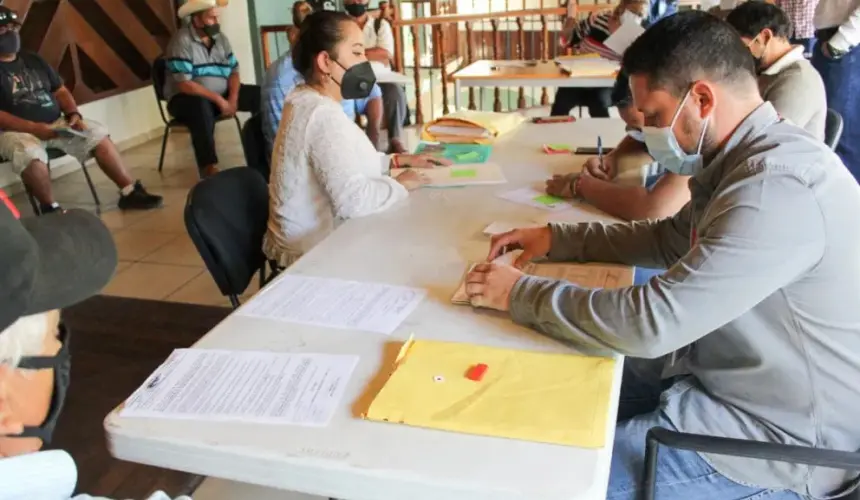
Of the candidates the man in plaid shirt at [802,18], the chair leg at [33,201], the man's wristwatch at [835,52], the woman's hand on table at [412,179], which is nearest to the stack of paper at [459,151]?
the woman's hand on table at [412,179]

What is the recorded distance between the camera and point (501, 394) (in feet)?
3.65

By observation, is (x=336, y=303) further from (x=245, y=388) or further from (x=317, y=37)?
(x=317, y=37)

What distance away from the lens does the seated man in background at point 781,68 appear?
7.88 feet

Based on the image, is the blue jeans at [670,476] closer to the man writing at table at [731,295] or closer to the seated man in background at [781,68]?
the man writing at table at [731,295]

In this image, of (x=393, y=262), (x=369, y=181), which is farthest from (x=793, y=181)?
(x=369, y=181)

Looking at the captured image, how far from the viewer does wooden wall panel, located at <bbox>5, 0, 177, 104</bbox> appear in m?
5.21

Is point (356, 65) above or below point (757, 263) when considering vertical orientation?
above

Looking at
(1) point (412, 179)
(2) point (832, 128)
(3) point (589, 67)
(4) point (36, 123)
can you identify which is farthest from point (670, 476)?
(4) point (36, 123)

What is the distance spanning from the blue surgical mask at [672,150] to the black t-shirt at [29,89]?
3982 millimetres

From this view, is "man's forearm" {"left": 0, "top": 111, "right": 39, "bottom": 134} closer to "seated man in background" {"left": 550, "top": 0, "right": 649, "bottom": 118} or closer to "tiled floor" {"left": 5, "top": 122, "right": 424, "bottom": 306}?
"tiled floor" {"left": 5, "top": 122, "right": 424, "bottom": 306}

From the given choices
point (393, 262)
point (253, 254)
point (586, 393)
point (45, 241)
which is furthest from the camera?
point (253, 254)

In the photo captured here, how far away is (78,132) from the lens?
4.36 m

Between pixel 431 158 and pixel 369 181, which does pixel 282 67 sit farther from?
pixel 369 181

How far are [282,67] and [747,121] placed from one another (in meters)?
3.07
